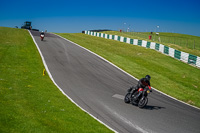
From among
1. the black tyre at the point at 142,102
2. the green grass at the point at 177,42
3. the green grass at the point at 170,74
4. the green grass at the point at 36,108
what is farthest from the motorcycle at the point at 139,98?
the green grass at the point at 177,42

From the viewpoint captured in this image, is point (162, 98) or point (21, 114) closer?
point (21, 114)

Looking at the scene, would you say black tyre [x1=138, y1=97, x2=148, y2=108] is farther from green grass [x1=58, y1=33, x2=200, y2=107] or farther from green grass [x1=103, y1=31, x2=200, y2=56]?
green grass [x1=103, y1=31, x2=200, y2=56]

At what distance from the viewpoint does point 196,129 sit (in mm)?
10508

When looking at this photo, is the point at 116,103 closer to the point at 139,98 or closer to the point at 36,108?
the point at 139,98

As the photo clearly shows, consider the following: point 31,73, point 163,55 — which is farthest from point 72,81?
point 163,55

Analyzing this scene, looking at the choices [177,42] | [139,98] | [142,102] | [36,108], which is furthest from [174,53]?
[177,42]

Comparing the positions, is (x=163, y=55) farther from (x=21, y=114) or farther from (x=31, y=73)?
(x=21, y=114)

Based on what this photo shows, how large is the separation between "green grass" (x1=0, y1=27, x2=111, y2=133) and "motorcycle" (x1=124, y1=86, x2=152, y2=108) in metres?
3.39

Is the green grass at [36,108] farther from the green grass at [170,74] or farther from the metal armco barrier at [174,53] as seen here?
the metal armco barrier at [174,53]

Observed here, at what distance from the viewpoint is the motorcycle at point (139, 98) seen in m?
12.9

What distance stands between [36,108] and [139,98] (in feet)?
18.8

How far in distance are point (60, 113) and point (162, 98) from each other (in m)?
8.18

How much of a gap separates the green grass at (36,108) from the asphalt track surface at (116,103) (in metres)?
0.95

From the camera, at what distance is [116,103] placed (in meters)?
13.4
